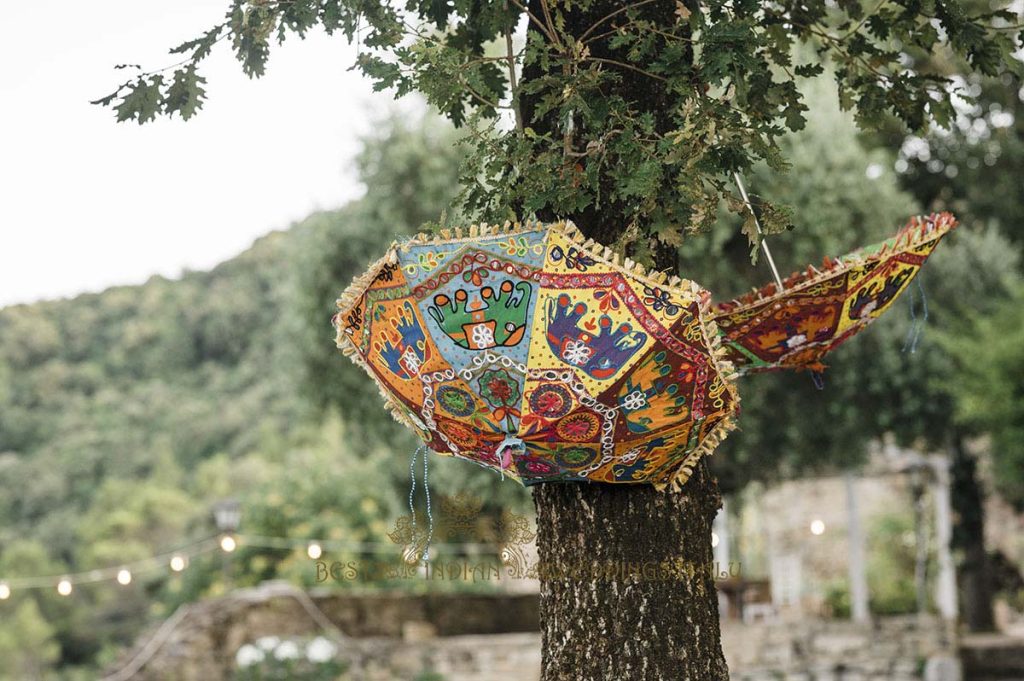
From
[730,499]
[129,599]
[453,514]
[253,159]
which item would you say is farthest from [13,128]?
[453,514]

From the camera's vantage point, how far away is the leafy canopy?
241cm

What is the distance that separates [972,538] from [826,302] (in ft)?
40.0

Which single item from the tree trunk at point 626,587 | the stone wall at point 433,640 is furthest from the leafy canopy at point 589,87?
the stone wall at point 433,640

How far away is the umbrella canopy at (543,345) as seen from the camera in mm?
2141

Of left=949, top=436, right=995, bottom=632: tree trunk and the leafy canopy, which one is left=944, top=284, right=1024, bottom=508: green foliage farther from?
the leafy canopy

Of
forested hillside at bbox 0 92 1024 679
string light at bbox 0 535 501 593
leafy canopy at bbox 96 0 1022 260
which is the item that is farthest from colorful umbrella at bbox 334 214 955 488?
string light at bbox 0 535 501 593

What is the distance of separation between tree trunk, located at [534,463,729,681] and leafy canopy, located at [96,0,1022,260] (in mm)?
668

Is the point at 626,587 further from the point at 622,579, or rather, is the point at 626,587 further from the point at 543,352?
the point at 543,352

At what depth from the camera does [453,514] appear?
9.40ft

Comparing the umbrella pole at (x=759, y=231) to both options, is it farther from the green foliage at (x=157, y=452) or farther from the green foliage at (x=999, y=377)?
the green foliage at (x=157, y=452)

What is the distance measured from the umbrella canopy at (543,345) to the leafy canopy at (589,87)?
265mm

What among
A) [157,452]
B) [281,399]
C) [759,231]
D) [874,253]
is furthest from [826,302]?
[157,452]

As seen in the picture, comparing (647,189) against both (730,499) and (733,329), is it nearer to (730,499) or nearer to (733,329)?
(733,329)

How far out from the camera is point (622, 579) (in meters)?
2.52
